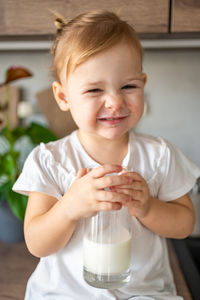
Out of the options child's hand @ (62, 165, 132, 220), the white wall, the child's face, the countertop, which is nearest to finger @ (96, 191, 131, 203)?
child's hand @ (62, 165, 132, 220)

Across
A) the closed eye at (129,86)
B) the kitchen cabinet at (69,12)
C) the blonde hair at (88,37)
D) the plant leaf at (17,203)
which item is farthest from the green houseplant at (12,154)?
the closed eye at (129,86)

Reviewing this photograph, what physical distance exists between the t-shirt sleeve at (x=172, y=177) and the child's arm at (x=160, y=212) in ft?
0.07

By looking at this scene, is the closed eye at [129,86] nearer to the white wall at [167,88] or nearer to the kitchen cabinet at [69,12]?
the kitchen cabinet at [69,12]

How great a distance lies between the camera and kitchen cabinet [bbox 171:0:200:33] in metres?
0.81

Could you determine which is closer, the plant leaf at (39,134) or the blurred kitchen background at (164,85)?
the plant leaf at (39,134)

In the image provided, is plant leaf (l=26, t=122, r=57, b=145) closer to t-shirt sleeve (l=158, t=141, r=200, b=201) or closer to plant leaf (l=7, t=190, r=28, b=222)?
plant leaf (l=7, t=190, r=28, b=222)

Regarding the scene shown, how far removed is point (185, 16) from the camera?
0.82 meters

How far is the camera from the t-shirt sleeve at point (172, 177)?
0.77m

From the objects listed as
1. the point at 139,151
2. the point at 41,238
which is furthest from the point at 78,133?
the point at 41,238

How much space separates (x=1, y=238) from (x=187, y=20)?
A: 2.81 feet

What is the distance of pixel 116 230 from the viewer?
0.62 metres

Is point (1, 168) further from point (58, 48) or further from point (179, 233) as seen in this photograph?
point (179, 233)

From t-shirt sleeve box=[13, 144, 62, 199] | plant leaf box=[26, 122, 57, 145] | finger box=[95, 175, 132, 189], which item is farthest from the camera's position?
plant leaf box=[26, 122, 57, 145]

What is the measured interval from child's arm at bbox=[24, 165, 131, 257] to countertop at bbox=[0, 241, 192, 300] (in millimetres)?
230
